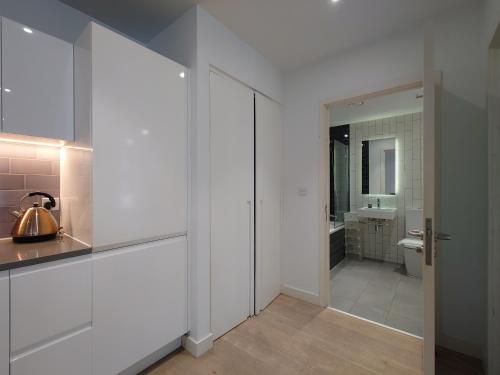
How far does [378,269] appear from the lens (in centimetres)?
345

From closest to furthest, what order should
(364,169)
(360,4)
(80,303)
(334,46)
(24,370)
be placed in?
(24,370), (80,303), (360,4), (334,46), (364,169)

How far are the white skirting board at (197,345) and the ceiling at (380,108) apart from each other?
9.54ft

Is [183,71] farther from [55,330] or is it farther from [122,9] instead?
[55,330]

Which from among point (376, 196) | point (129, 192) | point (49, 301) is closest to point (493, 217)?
point (129, 192)

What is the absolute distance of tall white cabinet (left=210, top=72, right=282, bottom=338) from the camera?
6.20ft

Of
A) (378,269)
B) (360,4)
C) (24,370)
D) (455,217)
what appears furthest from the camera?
(378,269)

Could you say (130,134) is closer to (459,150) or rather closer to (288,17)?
(288,17)

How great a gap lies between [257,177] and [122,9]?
5.56 ft

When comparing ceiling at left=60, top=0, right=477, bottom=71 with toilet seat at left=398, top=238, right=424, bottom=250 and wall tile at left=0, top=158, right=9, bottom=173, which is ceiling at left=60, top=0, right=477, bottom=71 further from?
toilet seat at left=398, top=238, right=424, bottom=250

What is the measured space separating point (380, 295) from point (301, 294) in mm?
911

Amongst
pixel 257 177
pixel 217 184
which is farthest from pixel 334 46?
pixel 217 184

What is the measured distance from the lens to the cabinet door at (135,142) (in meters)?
1.33

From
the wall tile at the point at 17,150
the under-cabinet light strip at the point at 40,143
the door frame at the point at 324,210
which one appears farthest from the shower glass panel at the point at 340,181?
the wall tile at the point at 17,150

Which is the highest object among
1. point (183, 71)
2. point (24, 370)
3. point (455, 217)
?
point (183, 71)
